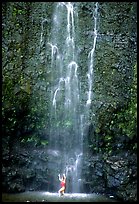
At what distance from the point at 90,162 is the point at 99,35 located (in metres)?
5.60

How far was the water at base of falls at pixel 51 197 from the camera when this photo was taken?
37.6 feet

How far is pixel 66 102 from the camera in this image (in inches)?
576

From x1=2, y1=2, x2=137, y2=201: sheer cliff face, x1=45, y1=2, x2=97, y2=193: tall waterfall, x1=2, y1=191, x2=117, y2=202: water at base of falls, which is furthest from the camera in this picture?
x1=2, y1=2, x2=137, y2=201: sheer cliff face

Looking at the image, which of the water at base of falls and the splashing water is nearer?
the water at base of falls

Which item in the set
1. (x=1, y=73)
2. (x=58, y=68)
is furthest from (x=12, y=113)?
(x=58, y=68)

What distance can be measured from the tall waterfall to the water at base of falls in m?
0.70

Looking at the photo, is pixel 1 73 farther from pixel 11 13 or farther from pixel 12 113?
pixel 11 13

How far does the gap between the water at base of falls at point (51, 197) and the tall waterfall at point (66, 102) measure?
70 centimetres

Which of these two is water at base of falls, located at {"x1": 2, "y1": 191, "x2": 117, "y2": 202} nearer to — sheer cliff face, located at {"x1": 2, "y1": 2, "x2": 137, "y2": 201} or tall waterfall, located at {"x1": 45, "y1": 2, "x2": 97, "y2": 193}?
tall waterfall, located at {"x1": 45, "y1": 2, "x2": 97, "y2": 193}

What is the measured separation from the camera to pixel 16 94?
14.5 m

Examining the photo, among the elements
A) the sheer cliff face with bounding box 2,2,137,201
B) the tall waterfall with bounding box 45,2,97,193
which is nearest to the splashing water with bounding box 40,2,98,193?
the tall waterfall with bounding box 45,2,97,193

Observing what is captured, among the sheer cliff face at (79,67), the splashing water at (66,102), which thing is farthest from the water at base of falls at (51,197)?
the sheer cliff face at (79,67)

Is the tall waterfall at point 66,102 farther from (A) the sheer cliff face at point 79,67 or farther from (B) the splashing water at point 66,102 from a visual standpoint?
(A) the sheer cliff face at point 79,67

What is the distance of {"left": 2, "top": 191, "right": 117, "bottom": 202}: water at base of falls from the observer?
37.6 ft
